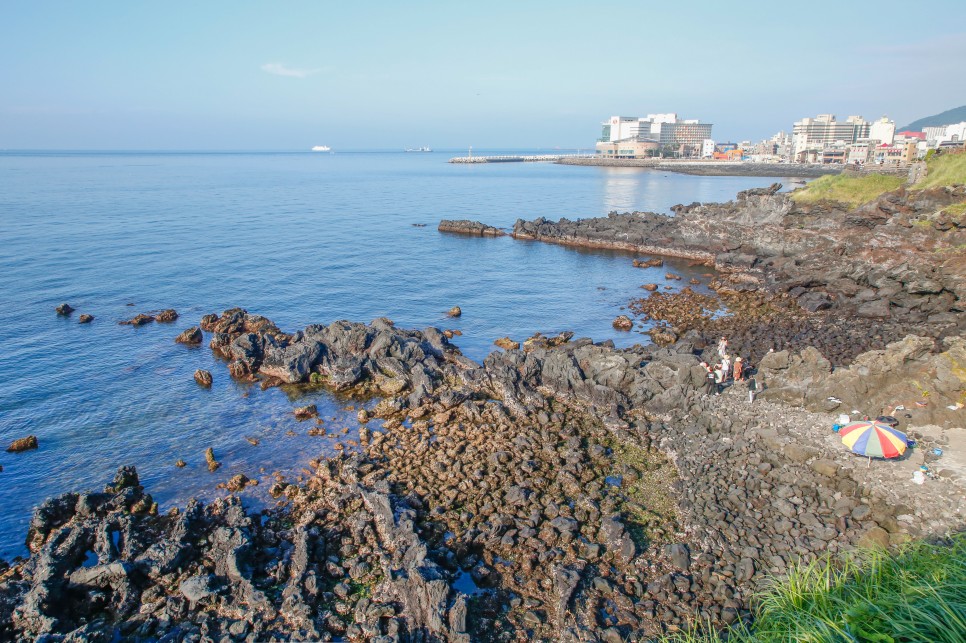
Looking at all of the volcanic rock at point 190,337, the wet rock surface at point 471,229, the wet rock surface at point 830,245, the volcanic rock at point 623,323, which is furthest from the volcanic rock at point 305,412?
the wet rock surface at point 471,229

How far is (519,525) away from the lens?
60.6 feet

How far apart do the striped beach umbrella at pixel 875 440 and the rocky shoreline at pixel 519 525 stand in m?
0.95

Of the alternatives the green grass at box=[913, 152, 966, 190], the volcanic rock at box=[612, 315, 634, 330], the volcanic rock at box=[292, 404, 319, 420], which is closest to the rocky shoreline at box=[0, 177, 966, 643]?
the volcanic rock at box=[292, 404, 319, 420]

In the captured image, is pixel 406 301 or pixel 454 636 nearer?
pixel 454 636

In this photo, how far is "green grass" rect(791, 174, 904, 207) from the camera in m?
68.8

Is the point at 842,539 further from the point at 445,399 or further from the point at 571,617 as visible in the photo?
the point at 445,399

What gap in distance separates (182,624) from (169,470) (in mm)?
10058

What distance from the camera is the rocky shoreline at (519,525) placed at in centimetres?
1506

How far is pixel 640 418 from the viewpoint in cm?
2544

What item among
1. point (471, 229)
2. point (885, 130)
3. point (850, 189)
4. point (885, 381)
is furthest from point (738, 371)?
point (885, 130)

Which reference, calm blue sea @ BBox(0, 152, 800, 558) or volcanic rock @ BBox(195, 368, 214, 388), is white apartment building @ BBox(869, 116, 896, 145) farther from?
volcanic rock @ BBox(195, 368, 214, 388)

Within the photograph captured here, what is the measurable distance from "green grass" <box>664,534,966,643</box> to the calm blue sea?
18541mm

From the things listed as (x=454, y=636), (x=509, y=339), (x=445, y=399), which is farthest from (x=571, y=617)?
(x=509, y=339)

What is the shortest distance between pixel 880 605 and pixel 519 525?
10933 mm
